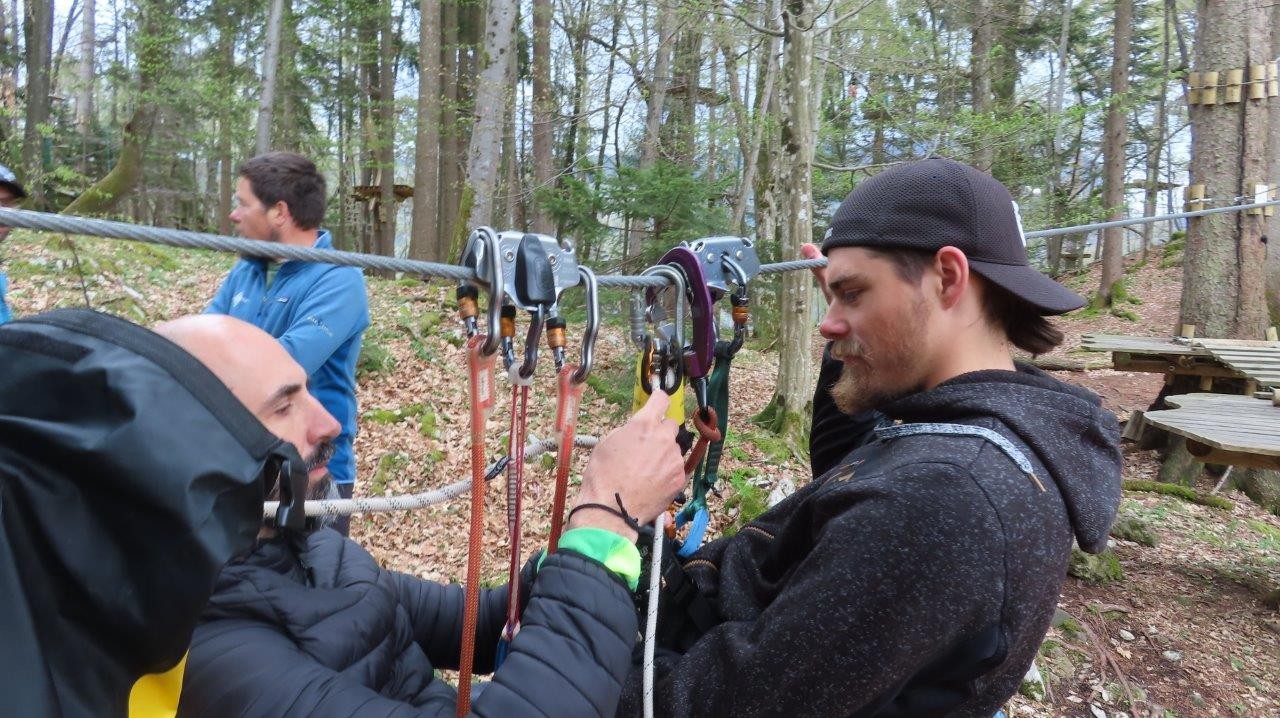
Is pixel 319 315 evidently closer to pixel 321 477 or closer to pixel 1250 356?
pixel 321 477

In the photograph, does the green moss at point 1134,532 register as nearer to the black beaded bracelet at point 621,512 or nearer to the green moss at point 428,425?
the black beaded bracelet at point 621,512

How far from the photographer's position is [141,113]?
46.4 ft

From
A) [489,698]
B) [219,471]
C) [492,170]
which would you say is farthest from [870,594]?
[492,170]

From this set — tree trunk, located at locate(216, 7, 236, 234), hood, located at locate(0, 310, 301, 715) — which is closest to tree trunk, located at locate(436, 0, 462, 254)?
tree trunk, located at locate(216, 7, 236, 234)

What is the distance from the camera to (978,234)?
1.44 meters

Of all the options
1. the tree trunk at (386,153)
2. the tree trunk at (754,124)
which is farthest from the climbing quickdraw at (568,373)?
the tree trunk at (386,153)

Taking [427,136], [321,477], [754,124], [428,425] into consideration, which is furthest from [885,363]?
[427,136]

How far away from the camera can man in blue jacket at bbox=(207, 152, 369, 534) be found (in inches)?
113

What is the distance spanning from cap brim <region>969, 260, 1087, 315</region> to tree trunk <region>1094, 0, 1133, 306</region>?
18273mm

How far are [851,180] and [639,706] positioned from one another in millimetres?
11774

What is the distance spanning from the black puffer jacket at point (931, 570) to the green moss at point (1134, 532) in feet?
15.2

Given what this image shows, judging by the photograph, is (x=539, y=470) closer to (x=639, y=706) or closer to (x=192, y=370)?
(x=639, y=706)

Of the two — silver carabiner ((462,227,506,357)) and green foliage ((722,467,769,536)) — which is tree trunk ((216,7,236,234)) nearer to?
green foliage ((722,467,769,536))

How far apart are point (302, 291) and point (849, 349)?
7.51 ft
